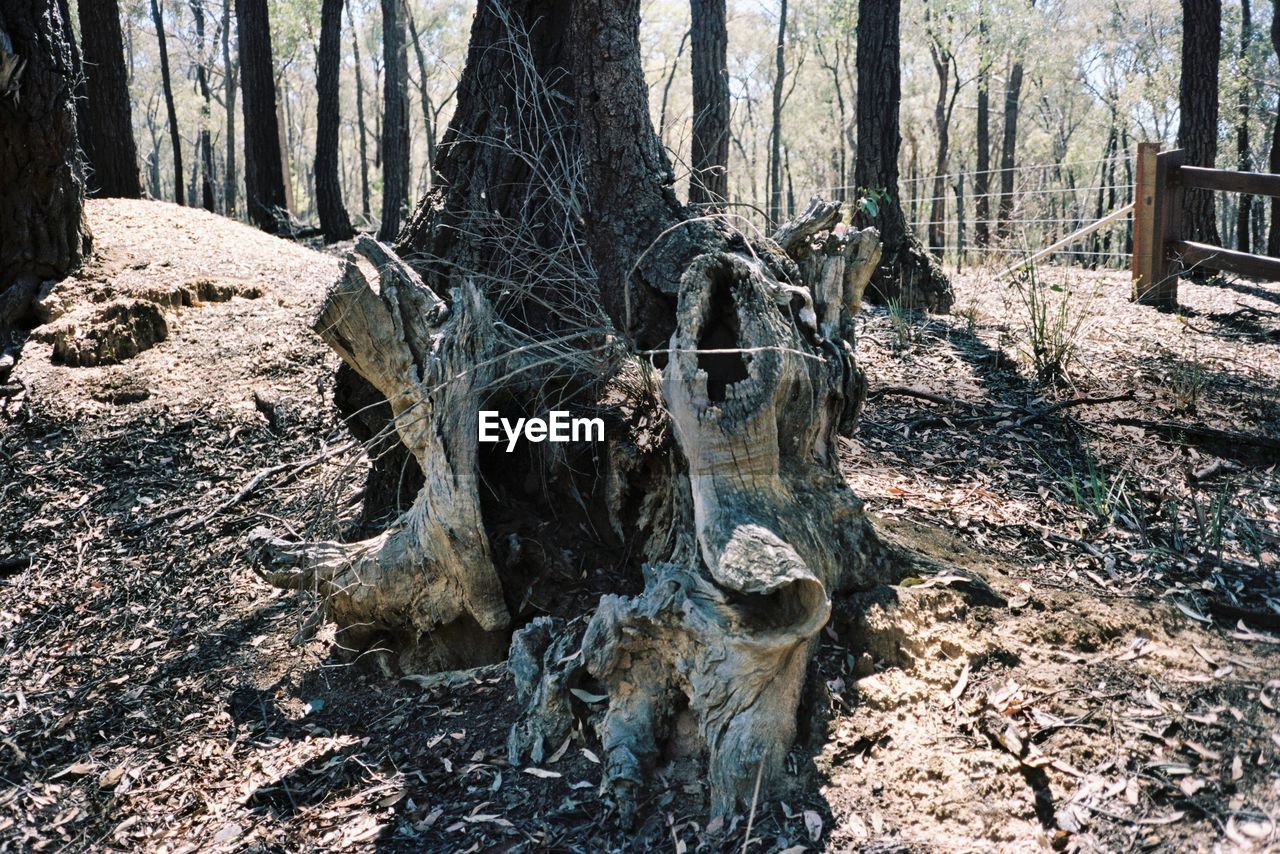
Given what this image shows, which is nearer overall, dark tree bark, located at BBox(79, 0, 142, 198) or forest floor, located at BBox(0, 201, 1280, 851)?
forest floor, located at BBox(0, 201, 1280, 851)

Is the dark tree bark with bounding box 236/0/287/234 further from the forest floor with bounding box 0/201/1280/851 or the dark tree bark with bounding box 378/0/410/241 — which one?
the forest floor with bounding box 0/201/1280/851

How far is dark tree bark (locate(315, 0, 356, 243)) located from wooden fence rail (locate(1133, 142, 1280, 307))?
9.27 meters

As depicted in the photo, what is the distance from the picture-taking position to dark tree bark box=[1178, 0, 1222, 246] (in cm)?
976

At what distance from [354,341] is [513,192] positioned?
1.15 metres

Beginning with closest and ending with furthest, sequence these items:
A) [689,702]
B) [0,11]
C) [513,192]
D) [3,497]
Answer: [689,702], [513,192], [3,497], [0,11]

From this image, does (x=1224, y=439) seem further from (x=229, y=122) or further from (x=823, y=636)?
(x=229, y=122)

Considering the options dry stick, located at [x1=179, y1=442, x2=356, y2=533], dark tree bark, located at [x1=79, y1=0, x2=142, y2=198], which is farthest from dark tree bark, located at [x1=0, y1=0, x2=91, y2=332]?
dark tree bark, located at [x1=79, y1=0, x2=142, y2=198]

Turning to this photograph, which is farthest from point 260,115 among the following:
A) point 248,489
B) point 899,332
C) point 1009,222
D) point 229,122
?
point 229,122

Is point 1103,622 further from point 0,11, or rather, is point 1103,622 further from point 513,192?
point 0,11

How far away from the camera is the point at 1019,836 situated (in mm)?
2441

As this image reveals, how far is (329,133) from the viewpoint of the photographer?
13273 mm

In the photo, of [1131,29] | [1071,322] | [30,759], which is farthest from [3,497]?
[1131,29]

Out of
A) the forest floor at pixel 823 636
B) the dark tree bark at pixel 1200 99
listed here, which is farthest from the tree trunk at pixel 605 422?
the dark tree bark at pixel 1200 99
